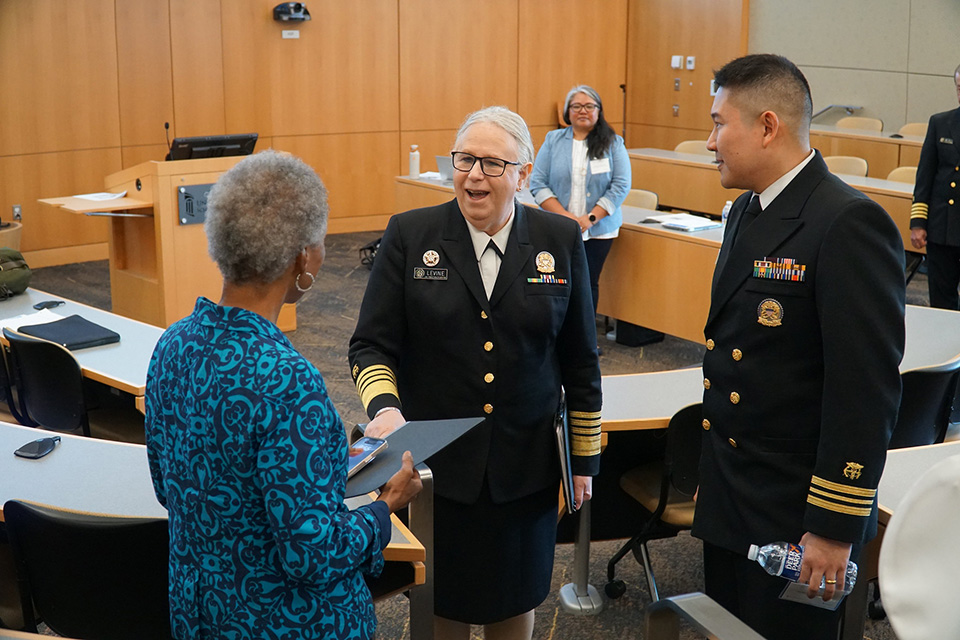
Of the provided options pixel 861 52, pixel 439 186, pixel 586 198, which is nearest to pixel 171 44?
pixel 439 186

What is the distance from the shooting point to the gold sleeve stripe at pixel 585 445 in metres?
2.51

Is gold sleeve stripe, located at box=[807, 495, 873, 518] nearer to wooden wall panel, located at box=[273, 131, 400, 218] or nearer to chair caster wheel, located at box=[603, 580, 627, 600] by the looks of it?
chair caster wheel, located at box=[603, 580, 627, 600]

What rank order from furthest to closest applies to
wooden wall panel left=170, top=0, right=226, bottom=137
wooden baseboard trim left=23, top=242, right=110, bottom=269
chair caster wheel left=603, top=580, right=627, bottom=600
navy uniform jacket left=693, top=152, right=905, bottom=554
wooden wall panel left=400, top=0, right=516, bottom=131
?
wooden wall panel left=400, top=0, right=516, bottom=131
wooden wall panel left=170, top=0, right=226, bottom=137
wooden baseboard trim left=23, top=242, right=110, bottom=269
chair caster wheel left=603, top=580, right=627, bottom=600
navy uniform jacket left=693, top=152, right=905, bottom=554

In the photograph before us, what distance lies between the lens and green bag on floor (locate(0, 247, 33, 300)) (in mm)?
4906

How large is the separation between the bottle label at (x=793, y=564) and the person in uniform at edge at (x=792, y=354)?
20 mm

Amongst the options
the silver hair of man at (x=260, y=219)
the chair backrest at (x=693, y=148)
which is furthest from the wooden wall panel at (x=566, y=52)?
the silver hair of man at (x=260, y=219)

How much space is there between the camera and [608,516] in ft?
12.4

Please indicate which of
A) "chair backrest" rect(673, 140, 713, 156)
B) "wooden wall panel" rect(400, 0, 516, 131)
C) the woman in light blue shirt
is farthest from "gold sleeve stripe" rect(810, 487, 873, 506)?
"wooden wall panel" rect(400, 0, 516, 131)

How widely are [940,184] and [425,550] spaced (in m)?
4.86

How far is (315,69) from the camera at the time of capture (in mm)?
10430

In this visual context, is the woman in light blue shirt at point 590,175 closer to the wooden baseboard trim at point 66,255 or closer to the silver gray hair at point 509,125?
the silver gray hair at point 509,125

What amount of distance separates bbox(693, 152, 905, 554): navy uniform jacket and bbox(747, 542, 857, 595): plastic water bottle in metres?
0.06

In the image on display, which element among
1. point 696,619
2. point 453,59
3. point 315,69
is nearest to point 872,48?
point 453,59

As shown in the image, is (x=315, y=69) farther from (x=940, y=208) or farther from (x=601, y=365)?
(x=940, y=208)
